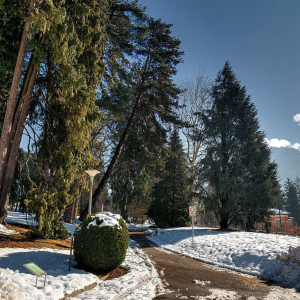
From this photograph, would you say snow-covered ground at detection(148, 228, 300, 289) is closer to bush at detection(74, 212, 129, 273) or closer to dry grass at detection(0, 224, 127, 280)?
dry grass at detection(0, 224, 127, 280)

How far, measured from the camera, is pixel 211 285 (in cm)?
607

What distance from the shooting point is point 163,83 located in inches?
757

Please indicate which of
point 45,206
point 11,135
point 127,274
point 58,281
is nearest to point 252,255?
point 127,274

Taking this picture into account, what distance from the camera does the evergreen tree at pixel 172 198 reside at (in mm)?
24375

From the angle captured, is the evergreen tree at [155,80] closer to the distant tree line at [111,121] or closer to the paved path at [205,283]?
the distant tree line at [111,121]

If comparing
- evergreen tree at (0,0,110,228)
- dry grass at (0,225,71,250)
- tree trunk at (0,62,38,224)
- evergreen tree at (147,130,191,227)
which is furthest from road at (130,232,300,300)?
evergreen tree at (147,130,191,227)

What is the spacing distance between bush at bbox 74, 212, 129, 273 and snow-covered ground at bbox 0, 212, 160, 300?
1.62 feet

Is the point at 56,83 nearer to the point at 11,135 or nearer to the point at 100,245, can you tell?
the point at 11,135

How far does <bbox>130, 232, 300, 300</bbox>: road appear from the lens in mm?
5289

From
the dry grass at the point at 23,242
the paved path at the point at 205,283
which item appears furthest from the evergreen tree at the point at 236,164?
the dry grass at the point at 23,242

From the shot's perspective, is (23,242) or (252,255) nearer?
(23,242)

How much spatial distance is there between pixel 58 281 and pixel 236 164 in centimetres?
1722

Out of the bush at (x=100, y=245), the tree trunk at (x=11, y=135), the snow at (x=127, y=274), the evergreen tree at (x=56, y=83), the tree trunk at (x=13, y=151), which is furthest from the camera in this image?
the tree trunk at (x=13, y=151)

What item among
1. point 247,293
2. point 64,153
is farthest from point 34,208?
point 247,293
